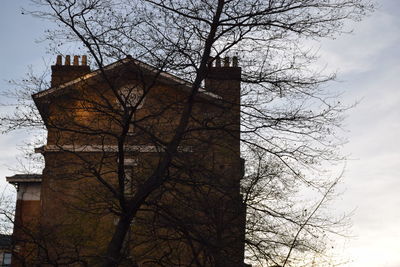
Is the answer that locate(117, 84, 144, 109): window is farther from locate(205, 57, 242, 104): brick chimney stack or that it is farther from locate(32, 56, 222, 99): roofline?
locate(205, 57, 242, 104): brick chimney stack

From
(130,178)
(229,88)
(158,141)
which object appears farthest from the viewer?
(130,178)

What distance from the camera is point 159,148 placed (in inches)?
406

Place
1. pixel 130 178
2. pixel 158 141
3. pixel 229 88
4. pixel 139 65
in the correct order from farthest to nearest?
pixel 130 178 < pixel 229 88 < pixel 139 65 < pixel 158 141

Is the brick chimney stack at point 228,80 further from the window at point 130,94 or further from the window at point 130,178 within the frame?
the window at point 130,178

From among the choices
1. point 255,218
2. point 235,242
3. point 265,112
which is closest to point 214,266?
point 235,242

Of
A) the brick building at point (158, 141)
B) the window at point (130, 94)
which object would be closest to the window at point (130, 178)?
the brick building at point (158, 141)

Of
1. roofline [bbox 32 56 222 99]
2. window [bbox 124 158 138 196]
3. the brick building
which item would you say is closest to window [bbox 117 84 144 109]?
the brick building

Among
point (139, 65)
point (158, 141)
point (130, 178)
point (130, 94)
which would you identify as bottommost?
point (130, 178)

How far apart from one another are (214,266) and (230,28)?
4.79 meters

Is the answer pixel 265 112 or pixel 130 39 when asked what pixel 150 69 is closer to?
pixel 130 39

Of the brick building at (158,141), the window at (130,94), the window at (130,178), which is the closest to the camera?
the brick building at (158,141)

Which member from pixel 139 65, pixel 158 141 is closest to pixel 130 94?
pixel 139 65

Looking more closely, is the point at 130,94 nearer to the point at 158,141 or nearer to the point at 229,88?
the point at 158,141

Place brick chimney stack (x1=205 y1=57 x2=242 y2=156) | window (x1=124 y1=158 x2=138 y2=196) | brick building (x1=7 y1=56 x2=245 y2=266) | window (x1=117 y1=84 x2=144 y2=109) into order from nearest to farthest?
brick building (x1=7 y1=56 x2=245 y2=266)
window (x1=117 y1=84 x2=144 y2=109)
brick chimney stack (x1=205 y1=57 x2=242 y2=156)
window (x1=124 y1=158 x2=138 y2=196)
